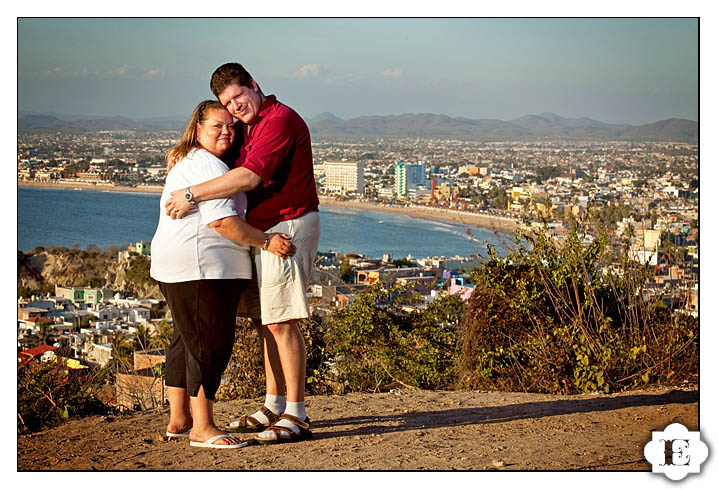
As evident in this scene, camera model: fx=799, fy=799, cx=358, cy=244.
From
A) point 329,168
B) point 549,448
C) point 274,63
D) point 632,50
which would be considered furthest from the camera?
point 329,168

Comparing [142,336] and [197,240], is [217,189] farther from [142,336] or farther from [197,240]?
[142,336]

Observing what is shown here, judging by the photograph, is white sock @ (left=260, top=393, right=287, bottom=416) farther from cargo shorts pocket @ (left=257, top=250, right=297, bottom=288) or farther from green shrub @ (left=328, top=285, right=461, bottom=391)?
green shrub @ (left=328, top=285, right=461, bottom=391)

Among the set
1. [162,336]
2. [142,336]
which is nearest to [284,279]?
[162,336]

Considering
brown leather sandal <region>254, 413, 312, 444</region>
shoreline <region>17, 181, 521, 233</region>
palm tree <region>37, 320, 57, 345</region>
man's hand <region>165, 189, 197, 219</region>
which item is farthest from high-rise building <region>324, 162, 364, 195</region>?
man's hand <region>165, 189, 197, 219</region>

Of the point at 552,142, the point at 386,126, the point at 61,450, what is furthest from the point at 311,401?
the point at 552,142
